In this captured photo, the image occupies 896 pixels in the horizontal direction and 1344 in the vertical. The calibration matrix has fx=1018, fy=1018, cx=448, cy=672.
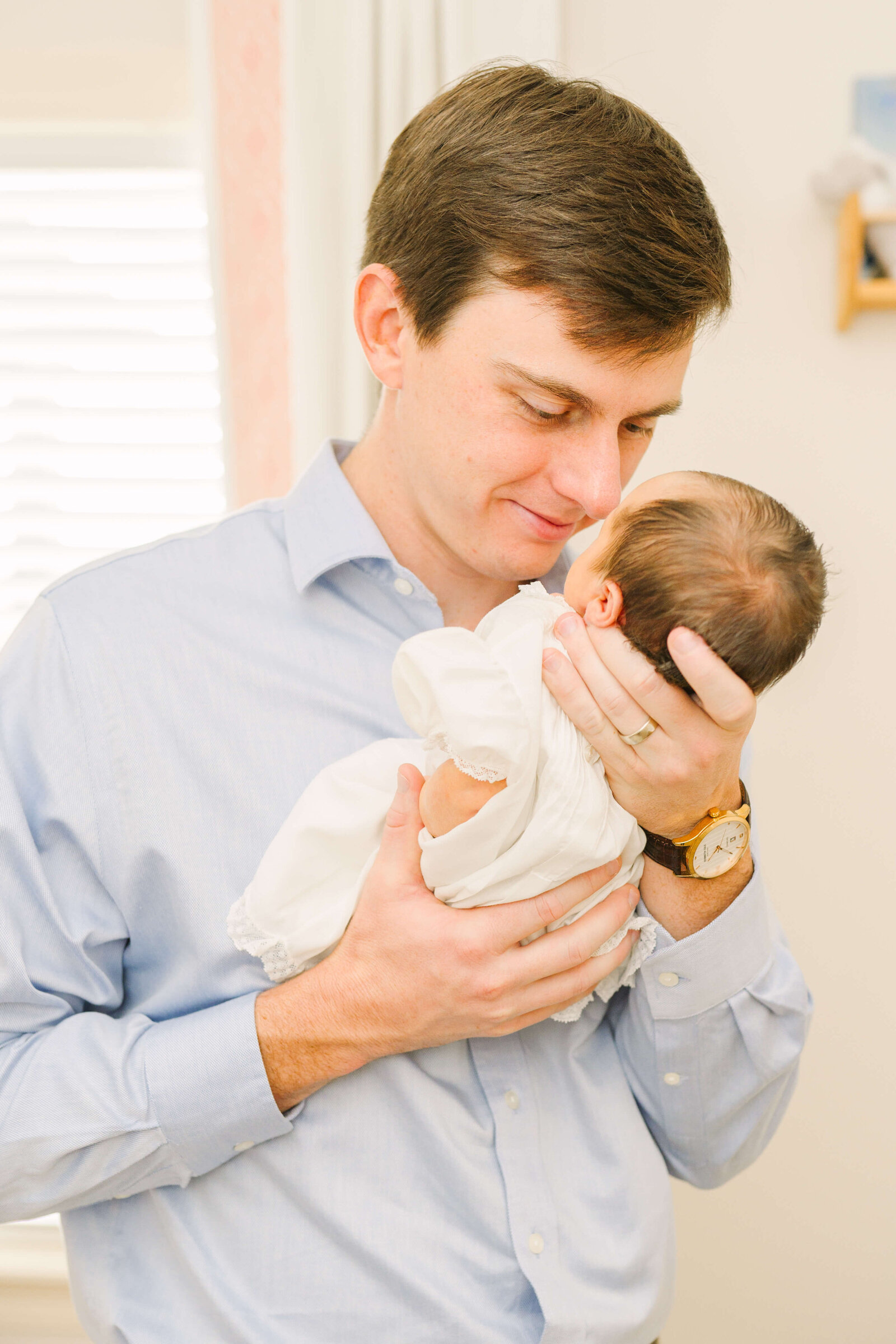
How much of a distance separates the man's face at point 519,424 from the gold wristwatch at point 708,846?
37 cm

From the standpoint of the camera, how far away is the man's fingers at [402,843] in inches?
42.1

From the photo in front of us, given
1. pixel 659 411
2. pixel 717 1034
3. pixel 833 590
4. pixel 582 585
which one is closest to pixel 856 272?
pixel 833 590

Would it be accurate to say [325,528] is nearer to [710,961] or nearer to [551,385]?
[551,385]

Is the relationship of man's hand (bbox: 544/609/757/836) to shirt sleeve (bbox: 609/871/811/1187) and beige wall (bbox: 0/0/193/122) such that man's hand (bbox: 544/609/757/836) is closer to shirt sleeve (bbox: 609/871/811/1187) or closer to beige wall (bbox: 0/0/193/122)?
shirt sleeve (bbox: 609/871/811/1187)

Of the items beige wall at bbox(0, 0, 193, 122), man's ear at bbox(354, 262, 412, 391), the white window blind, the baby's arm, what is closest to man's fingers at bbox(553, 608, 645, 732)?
the baby's arm

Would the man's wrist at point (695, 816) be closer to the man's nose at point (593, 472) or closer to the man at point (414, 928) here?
the man at point (414, 928)

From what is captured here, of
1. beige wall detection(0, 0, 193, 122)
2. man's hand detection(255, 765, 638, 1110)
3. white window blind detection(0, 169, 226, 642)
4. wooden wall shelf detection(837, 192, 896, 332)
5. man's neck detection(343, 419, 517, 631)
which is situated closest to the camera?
man's hand detection(255, 765, 638, 1110)

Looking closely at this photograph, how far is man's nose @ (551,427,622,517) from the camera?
1.16 m

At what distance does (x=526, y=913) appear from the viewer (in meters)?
1.06

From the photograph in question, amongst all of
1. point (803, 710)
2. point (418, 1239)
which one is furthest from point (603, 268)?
point (803, 710)

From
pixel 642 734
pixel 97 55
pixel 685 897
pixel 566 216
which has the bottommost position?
pixel 685 897

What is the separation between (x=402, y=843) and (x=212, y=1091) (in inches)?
12.8

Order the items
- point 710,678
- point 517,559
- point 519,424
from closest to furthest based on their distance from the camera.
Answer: point 710,678 < point 519,424 < point 517,559

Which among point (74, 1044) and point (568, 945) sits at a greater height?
point (568, 945)
